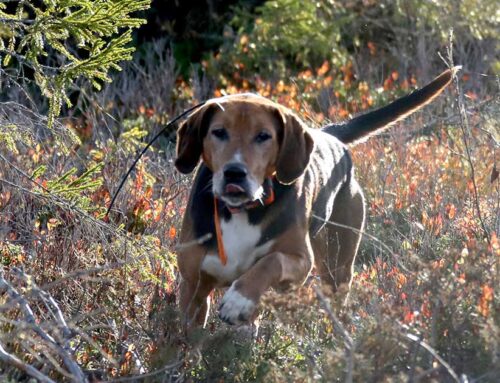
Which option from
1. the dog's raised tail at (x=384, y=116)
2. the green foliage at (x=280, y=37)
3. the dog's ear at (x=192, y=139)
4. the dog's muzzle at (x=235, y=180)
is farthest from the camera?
the green foliage at (x=280, y=37)

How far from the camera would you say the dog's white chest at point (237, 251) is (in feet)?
18.6

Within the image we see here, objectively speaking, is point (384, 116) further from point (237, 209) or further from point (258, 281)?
point (258, 281)

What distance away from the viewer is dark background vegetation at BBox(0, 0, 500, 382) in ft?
14.8

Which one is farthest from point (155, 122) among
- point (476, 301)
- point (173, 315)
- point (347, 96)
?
point (476, 301)

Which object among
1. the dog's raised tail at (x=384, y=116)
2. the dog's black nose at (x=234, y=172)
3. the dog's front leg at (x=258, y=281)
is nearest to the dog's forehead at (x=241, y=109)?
the dog's black nose at (x=234, y=172)

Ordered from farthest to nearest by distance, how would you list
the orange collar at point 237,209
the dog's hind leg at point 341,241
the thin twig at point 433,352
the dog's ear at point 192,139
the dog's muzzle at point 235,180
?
the dog's hind leg at point 341,241, the dog's ear at point 192,139, the orange collar at point 237,209, the dog's muzzle at point 235,180, the thin twig at point 433,352

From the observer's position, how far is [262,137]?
5.72m

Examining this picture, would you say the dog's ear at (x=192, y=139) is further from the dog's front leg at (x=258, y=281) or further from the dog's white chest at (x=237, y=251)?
the dog's front leg at (x=258, y=281)

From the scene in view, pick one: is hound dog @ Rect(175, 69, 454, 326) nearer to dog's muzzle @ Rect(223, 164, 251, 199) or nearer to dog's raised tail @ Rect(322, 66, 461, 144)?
dog's muzzle @ Rect(223, 164, 251, 199)

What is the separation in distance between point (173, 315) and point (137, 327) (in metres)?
0.26

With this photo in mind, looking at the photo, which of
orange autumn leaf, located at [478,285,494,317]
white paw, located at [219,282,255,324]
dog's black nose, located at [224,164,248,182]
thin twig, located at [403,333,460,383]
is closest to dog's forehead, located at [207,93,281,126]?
dog's black nose, located at [224,164,248,182]

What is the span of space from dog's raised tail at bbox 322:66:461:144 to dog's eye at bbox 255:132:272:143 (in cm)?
146

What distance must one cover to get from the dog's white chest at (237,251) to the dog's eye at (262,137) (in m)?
0.36

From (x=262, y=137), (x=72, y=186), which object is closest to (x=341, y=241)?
(x=262, y=137)
